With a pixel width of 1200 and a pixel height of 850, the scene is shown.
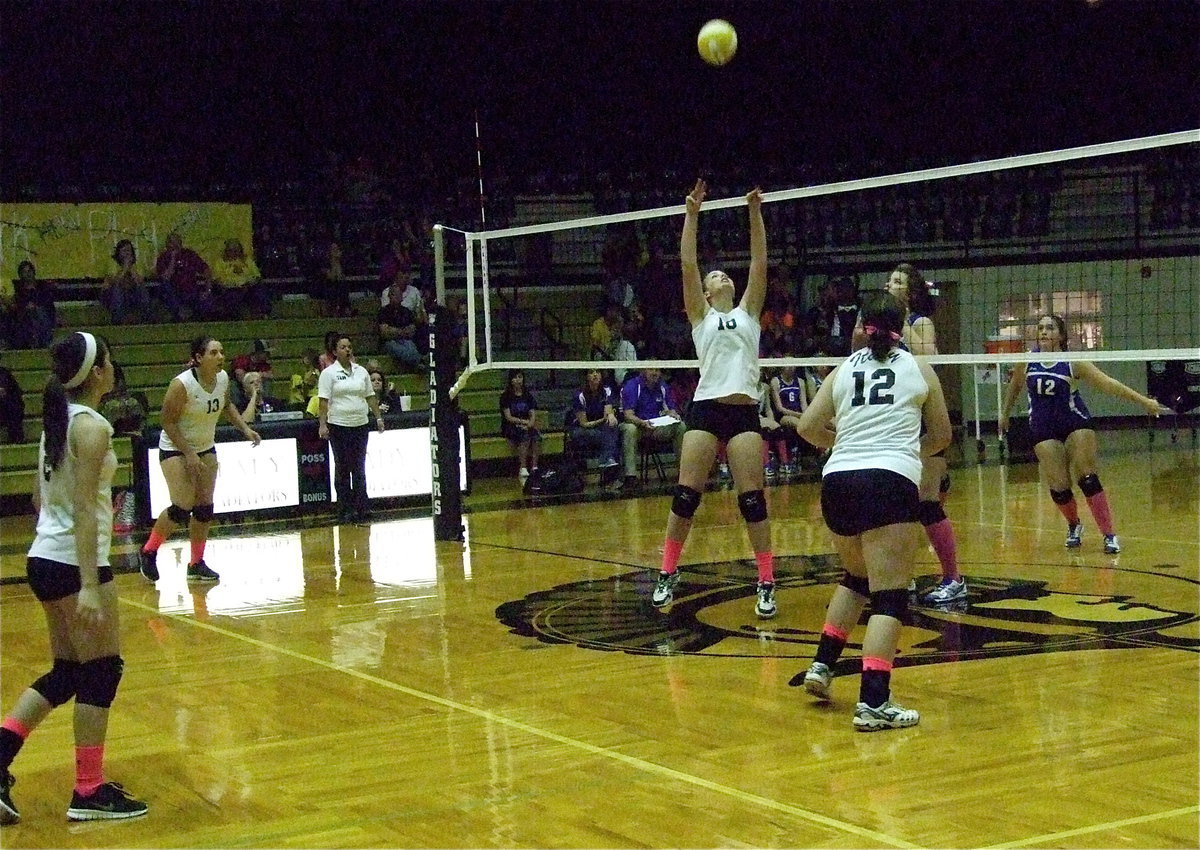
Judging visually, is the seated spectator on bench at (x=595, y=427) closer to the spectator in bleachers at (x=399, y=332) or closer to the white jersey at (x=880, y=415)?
the spectator in bleachers at (x=399, y=332)

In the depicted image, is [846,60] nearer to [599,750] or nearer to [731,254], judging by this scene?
[731,254]

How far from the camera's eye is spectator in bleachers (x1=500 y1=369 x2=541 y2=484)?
671 inches

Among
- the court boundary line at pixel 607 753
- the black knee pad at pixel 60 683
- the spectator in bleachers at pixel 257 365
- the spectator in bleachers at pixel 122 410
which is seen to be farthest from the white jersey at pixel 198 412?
the spectator in bleachers at pixel 257 365

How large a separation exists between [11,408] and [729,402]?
10.4 metres

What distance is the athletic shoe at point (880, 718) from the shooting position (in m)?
5.56

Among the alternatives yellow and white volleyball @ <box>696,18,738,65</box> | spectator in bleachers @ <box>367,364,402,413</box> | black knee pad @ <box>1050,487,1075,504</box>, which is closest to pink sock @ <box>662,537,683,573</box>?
black knee pad @ <box>1050,487,1075,504</box>

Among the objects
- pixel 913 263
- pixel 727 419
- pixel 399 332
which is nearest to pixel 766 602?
pixel 727 419

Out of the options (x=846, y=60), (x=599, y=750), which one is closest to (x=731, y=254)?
(x=846, y=60)

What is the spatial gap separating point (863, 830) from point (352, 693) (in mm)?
2846

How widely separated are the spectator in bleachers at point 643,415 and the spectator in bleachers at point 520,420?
1.04 m

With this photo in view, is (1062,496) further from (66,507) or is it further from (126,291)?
(126,291)

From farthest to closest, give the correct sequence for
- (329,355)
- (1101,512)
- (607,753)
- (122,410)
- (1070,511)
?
1. (329,355)
2. (122,410)
3. (1070,511)
4. (1101,512)
5. (607,753)

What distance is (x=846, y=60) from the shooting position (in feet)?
72.9

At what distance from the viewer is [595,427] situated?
16719 millimetres
